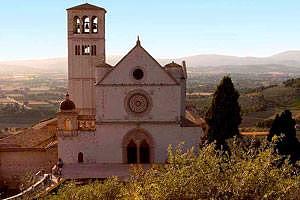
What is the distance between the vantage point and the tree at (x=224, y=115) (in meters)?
34.5

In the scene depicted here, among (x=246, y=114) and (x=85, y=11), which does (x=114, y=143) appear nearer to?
(x=85, y=11)

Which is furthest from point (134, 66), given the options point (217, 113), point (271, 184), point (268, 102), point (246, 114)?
point (268, 102)

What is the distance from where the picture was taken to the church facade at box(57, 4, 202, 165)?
3519 cm

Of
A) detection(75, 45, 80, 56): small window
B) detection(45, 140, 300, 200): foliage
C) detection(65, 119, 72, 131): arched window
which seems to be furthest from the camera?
detection(75, 45, 80, 56): small window

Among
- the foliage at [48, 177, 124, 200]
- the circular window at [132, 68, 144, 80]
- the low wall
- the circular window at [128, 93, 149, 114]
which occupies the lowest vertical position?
the low wall

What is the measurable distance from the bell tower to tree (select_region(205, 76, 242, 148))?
11.9 metres

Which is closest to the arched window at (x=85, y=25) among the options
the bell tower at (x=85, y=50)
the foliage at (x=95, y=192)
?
the bell tower at (x=85, y=50)

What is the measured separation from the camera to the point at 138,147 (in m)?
36.1

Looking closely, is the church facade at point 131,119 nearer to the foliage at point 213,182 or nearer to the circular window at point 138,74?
the circular window at point 138,74

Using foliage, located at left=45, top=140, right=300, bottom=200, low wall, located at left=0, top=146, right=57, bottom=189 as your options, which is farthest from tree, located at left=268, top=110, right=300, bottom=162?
low wall, located at left=0, top=146, right=57, bottom=189

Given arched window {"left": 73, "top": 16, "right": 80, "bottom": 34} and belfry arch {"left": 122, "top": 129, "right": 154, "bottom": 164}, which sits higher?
arched window {"left": 73, "top": 16, "right": 80, "bottom": 34}

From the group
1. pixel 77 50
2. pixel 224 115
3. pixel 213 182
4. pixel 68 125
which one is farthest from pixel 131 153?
pixel 213 182

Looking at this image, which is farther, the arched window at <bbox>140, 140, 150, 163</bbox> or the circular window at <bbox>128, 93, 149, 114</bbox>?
the arched window at <bbox>140, 140, 150, 163</bbox>

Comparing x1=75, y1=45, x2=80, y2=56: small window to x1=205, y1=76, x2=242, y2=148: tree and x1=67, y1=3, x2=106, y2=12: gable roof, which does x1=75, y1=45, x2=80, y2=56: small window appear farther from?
x1=205, y1=76, x2=242, y2=148: tree
